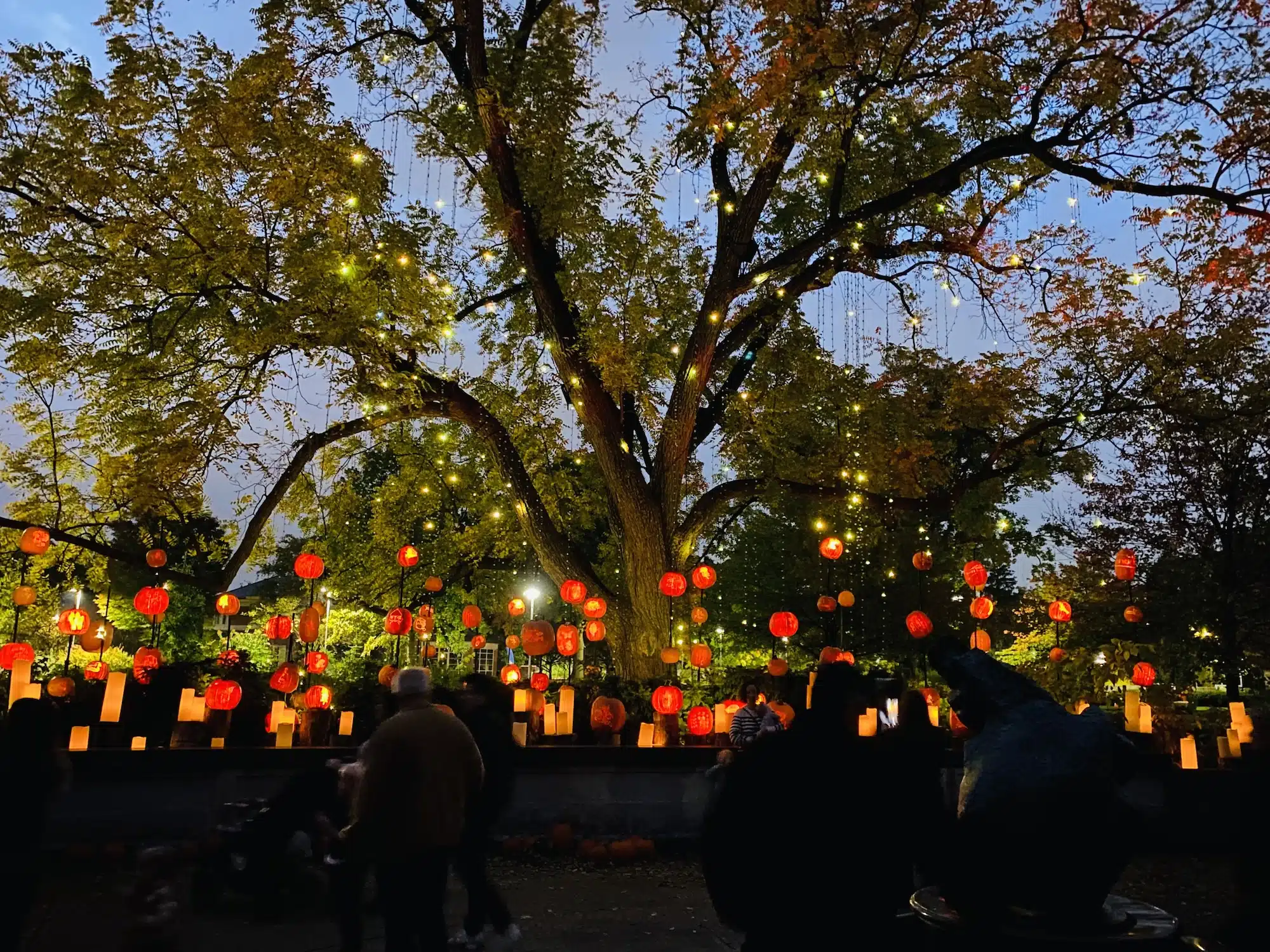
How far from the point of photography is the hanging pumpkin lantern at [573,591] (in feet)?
37.4

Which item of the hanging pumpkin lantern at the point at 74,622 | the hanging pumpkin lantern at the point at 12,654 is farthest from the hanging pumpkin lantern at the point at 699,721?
the hanging pumpkin lantern at the point at 12,654

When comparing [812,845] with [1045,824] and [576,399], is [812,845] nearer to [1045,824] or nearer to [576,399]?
[1045,824]

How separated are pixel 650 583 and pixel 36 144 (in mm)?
8563

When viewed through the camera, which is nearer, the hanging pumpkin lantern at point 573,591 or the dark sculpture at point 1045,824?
the dark sculpture at point 1045,824

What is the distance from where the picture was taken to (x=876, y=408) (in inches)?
547

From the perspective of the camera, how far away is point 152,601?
10109 millimetres

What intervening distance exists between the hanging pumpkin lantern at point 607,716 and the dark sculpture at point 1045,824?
7.27 m

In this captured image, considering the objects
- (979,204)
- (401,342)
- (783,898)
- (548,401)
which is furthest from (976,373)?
(783,898)

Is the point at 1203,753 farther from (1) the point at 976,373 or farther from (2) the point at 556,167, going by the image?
(2) the point at 556,167

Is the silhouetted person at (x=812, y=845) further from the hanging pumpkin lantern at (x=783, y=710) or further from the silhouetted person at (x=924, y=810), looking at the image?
the hanging pumpkin lantern at (x=783, y=710)

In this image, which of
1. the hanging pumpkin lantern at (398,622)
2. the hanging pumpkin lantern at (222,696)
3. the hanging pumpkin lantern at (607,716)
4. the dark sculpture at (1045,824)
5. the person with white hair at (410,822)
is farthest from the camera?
the hanging pumpkin lantern at (398,622)

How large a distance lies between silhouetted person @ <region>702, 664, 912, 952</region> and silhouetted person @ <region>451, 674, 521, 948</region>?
104 inches

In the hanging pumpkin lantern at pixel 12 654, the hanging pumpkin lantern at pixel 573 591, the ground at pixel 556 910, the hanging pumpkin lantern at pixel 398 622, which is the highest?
the hanging pumpkin lantern at pixel 573 591

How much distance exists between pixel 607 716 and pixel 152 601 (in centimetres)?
562
